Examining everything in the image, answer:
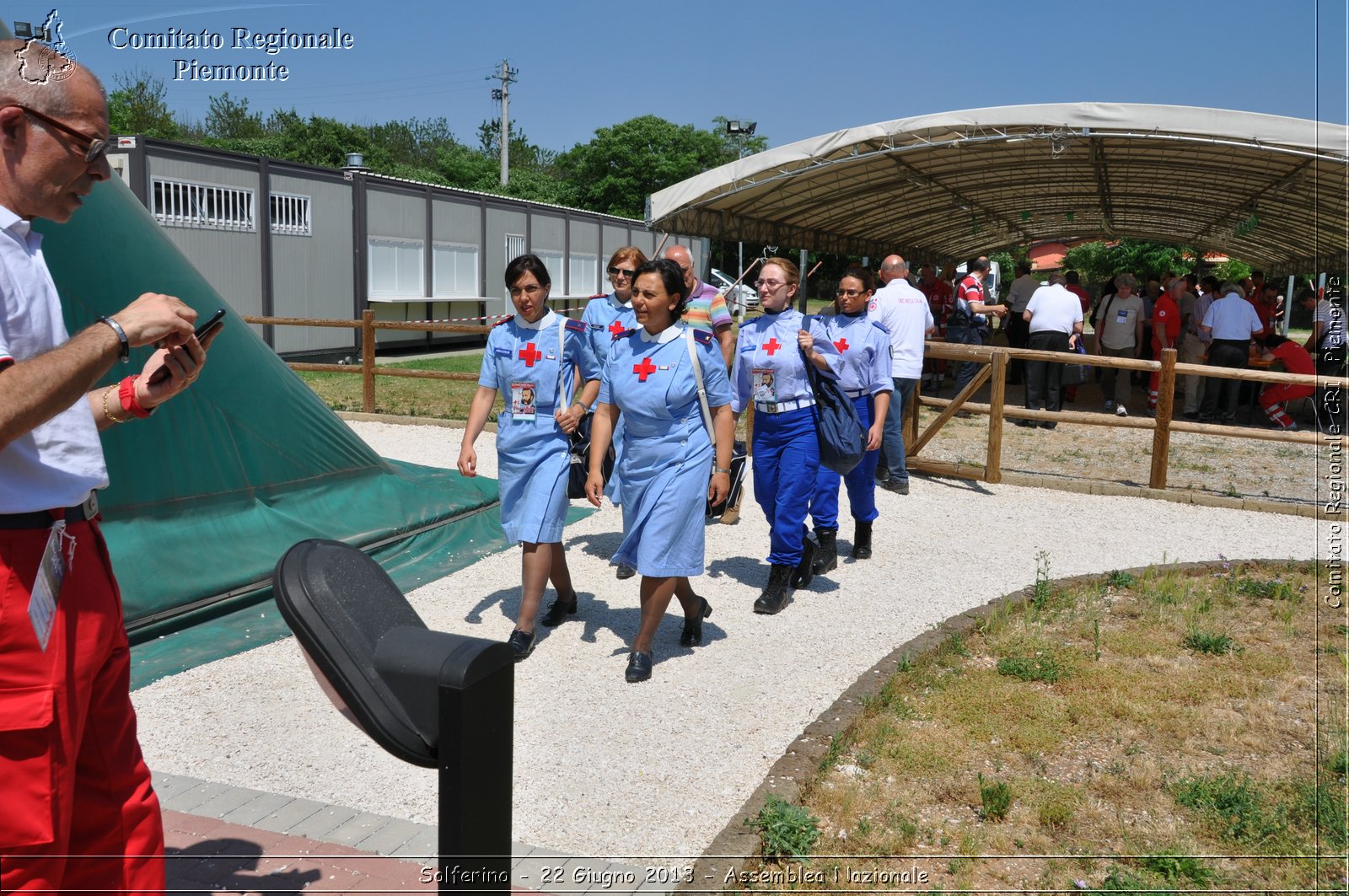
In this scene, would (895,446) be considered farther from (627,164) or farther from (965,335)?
(627,164)

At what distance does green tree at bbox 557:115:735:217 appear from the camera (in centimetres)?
5812

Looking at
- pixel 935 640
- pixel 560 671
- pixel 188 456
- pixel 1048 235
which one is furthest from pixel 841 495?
pixel 1048 235

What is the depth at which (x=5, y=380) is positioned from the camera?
5.37 feet

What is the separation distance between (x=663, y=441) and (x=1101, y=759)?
2.17 metres

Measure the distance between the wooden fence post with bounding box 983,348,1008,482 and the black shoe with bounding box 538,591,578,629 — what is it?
5203 mm

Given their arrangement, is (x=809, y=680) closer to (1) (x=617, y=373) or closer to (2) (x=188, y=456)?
(1) (x=617, y=373)

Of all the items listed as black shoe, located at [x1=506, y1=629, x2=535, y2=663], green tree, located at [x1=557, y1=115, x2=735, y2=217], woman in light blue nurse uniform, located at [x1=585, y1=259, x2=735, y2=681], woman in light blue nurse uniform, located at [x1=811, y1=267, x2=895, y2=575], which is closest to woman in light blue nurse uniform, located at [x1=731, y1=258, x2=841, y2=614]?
woman in light blue nurse uniform, located at [x1=811, y1=267, x2=895, y2=575]

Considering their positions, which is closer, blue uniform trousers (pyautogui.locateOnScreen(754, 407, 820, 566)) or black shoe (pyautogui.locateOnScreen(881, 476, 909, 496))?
blue uniform trousers (pyautogui.locateOnScreen(754, 407, 820, 566))

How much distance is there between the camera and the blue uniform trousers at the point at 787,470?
5.81 m

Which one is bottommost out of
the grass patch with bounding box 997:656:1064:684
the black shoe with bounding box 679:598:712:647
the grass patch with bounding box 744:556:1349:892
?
the grass patch with bounding box 744:556:1349:892

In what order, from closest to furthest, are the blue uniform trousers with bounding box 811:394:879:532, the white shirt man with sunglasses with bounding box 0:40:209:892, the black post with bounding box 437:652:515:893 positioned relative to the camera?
the black post with bounding box 437:652:515:893, the white shirt man with sunglasses with bounding box 0:40:209:892, the blue uniform trousers with bounding box 811:394:879:532

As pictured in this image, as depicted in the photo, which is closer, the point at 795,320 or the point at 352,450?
the point at 795,320

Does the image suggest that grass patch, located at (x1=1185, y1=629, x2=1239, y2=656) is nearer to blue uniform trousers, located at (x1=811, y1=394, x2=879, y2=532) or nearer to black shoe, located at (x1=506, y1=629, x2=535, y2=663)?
blue uniform trousers, located at (x1=811, y1=394, x2=879, y2=532)

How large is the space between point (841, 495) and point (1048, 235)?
21.2 meters
